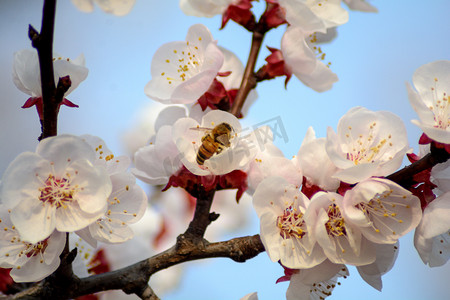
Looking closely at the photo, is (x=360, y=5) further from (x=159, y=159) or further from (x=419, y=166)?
(x=159, y=159)

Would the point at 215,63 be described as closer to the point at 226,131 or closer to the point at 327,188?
the point at 226,131

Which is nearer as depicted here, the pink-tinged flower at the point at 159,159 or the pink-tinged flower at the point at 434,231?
the pink-tinged flower at the point at 434,231

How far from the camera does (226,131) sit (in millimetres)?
968

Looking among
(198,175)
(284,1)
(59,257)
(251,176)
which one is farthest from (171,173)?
(284,1)

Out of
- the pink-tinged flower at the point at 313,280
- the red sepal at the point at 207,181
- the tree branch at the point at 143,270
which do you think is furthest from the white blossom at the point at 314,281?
the red sepal at the point at 207,181

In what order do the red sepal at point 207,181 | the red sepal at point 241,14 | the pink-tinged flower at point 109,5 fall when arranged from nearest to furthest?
the pink-tinged flower at point 109,5 → the red sepal at point 207,181 → the red sepal at point 241,14

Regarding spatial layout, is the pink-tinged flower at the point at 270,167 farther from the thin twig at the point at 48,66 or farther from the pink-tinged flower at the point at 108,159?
the thin twig at the point at 48,66

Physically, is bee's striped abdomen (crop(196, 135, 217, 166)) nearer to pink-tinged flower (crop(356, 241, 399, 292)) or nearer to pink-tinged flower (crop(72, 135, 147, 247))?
pink-tinged flower (crop(72, 135, 147, 247))

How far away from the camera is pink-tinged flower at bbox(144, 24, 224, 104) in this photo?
1.03m

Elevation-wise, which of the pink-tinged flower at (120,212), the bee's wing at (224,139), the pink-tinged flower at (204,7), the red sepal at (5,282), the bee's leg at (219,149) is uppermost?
the pink-tinged flower at (204,7)

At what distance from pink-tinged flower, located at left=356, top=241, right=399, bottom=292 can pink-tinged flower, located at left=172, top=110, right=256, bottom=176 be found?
0.32 meters

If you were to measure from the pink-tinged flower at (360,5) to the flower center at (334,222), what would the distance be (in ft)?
1.81

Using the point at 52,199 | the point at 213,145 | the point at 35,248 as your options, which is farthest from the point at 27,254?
the point at 213,145

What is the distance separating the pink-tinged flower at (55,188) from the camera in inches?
33.2
